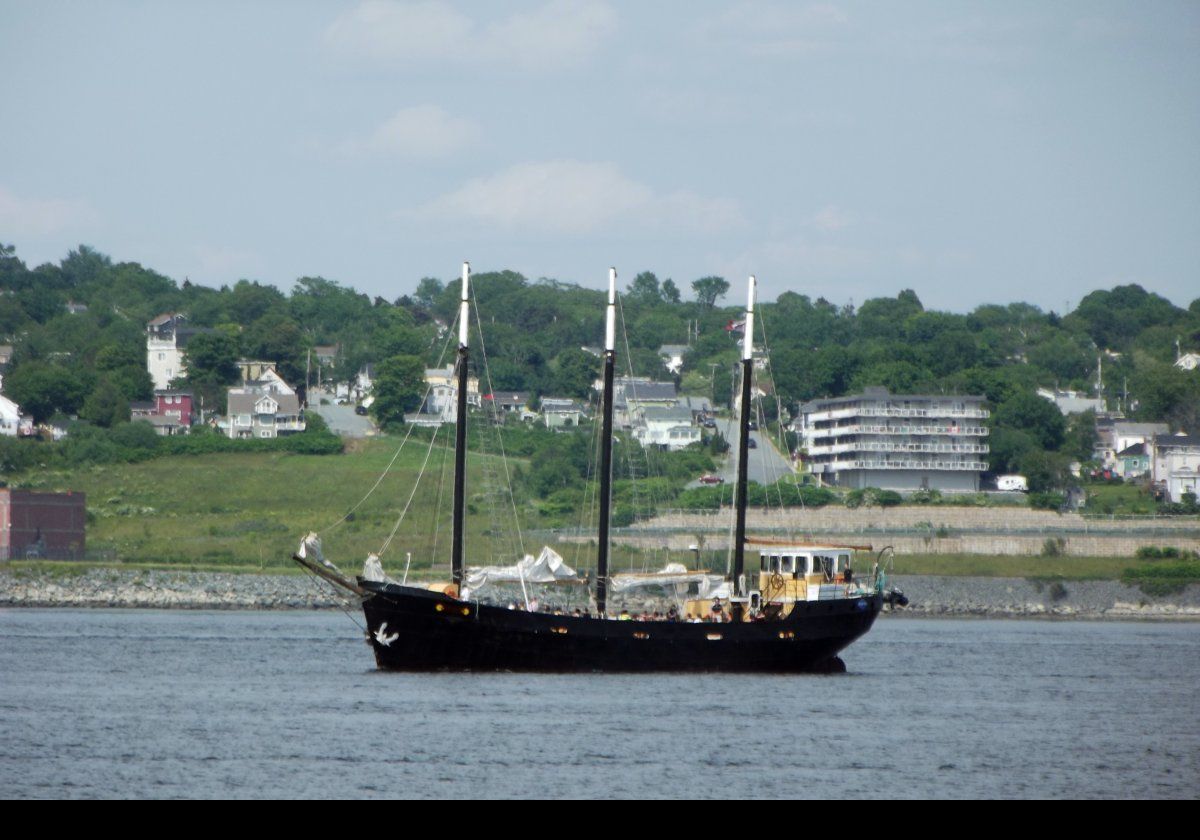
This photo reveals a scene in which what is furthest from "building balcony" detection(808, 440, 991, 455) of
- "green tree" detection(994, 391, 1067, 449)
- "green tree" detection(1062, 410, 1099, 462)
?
"green tree" detection(1062, 410, 1099, 462)

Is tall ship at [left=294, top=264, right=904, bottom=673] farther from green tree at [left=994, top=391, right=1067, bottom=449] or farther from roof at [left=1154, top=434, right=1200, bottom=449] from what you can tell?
green tree at [left=994, top=391, right=1067, bottom=449]

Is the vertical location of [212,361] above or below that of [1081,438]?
above

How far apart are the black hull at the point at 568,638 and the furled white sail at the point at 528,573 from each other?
2507mm

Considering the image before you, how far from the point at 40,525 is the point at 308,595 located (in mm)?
18539

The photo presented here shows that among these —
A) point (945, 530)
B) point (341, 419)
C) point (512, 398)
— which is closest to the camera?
point (945, 530)

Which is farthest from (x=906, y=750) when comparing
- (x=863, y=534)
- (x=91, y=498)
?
(x=91, y=498)

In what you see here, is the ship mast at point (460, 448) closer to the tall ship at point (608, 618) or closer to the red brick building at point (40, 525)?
the tall ship at point (608, 618)

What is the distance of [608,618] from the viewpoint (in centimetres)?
5003

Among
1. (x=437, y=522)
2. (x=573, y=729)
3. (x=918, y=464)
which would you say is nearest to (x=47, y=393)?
(x=918, y=464)

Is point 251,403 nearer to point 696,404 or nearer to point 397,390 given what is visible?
point 397,390

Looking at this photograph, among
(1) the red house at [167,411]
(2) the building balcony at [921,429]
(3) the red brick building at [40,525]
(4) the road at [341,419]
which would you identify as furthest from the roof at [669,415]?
(3) the red brick building at [40,525]

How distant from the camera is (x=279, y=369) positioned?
196250mm
